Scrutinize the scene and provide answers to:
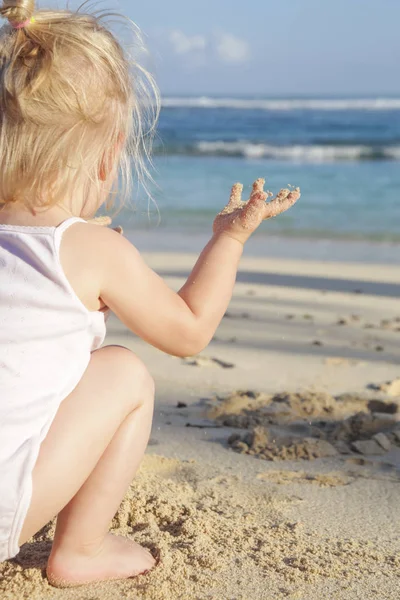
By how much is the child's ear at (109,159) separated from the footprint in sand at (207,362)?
1.94 metres

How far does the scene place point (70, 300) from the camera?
4.98 ft

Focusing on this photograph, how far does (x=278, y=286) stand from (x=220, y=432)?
2.90 metres

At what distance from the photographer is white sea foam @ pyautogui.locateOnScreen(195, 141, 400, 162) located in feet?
59.2

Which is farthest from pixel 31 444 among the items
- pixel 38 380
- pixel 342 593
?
pixel 342 593

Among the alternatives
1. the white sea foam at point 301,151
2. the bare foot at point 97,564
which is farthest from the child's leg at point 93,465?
the white sea foam at point 301,151

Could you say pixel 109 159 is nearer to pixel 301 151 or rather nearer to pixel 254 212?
pixel 254 212

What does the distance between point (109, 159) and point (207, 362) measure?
201 centimetres

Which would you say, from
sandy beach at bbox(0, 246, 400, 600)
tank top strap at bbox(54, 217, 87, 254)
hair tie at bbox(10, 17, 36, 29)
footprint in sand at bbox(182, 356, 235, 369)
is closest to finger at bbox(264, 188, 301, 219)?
tank top strap at bbox(54, 217, 87, 254)

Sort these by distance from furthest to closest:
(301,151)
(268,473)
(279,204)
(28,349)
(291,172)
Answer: (301,151)
(291,172)
(268,473)
(279,204)
(28,349)

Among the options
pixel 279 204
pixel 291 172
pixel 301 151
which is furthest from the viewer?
pixel 301 151

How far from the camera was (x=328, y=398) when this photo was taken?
3.04 meters

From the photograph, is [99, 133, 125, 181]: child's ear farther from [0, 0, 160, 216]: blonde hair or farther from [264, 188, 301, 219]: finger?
[264, 188, 301, 219]: finger

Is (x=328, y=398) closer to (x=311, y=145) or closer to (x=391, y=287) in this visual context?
(x=391, y=287)

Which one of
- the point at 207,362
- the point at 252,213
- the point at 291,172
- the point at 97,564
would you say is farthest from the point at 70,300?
the point at 291,172
